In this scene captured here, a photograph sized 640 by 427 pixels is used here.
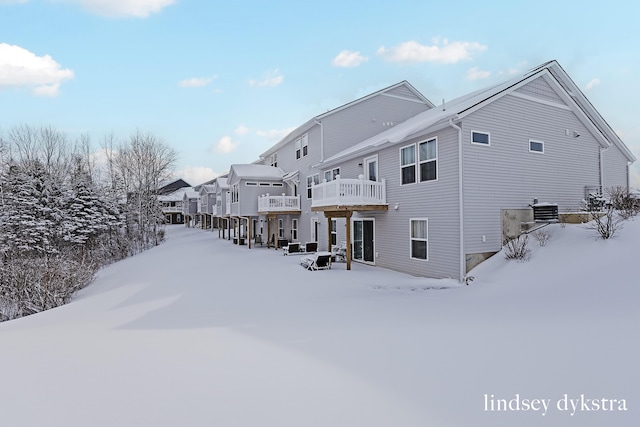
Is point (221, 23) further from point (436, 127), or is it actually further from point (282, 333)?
point (282, 333)

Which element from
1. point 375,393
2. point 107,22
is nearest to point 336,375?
point 375,393

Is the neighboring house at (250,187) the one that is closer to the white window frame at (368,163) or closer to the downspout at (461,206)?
the white window frame at (368,163)

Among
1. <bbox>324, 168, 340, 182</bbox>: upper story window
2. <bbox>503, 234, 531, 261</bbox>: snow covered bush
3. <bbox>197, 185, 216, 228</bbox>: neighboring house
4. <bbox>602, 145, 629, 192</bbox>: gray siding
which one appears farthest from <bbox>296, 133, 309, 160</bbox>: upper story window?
<bbox>197, 185, 216, 228</bbox>: neighboring house

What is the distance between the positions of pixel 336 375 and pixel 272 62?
Answer: 18.5 metres

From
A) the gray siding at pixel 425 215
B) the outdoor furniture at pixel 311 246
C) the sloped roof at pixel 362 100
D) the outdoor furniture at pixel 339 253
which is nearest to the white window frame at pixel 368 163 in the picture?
the gray siding at pixel 425 215

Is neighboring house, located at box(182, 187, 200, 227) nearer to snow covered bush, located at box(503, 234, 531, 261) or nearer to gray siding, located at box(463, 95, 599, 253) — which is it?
gray siding, located at box(463, 95, 599, 253)

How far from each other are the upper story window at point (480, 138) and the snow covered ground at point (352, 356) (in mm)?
4176

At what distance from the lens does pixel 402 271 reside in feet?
43.5

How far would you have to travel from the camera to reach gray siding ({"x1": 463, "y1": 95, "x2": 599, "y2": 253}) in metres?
11.0

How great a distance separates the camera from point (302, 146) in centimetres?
2236

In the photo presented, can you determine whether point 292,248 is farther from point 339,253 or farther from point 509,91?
point 509,91

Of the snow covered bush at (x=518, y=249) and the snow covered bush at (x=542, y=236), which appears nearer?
the snow covered bush at (x=518, y=249)

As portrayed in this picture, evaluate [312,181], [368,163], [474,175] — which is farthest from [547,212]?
[312,181]

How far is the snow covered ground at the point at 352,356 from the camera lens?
3533mm
